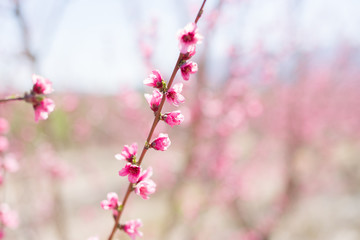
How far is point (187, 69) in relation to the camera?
97 cm

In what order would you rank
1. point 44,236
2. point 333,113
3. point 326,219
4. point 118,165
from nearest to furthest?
point 326,219 → point 44,236 → point 333,113 → point 118,165

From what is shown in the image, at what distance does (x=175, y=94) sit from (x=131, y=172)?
12.3 inches

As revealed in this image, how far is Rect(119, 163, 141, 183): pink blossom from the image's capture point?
3.21 feet

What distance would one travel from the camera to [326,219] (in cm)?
770

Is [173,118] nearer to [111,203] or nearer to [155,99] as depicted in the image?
[155,99]

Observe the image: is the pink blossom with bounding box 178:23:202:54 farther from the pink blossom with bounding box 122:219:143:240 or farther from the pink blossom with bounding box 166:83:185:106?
the pink blossom with bounding box 122:219:143:240

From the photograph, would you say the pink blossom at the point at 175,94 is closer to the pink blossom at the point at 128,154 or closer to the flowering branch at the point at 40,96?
the pink blossom at the point at 128,154

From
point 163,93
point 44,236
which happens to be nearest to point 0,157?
point 163,93

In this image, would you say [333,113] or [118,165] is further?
[118,165]

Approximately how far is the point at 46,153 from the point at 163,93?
3.41 metres

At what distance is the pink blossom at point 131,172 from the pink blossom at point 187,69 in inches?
14.0

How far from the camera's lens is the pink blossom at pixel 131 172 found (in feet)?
3.21

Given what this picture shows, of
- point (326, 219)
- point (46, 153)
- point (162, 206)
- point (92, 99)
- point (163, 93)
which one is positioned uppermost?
point (92, 99)

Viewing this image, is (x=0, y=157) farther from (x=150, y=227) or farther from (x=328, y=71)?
(x=328, y=71)
